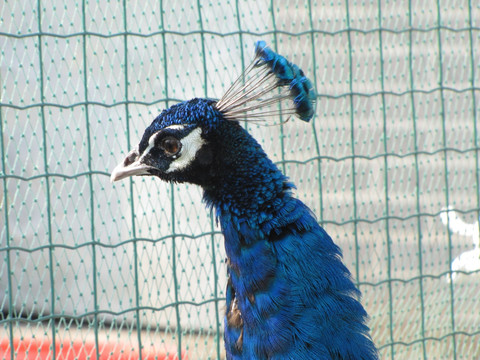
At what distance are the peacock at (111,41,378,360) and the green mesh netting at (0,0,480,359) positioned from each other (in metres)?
0.68

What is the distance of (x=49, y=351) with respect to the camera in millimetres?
2014

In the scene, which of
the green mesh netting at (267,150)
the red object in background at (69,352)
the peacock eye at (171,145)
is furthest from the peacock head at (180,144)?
the red object in background at (69,352)

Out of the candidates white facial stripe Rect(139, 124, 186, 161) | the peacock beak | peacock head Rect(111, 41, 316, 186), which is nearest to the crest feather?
peacock head Rect(111, 41, 316, 186)

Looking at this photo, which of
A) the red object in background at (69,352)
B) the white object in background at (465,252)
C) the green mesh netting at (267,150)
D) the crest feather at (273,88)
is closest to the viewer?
the crest feather at (273,88)

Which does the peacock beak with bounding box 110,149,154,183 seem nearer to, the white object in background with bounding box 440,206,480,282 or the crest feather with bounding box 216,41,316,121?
the crest feather with bounding box 216,41,316,121

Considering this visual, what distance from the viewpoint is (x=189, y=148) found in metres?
1.35

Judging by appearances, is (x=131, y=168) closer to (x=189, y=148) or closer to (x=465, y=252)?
(x=189, y=148)

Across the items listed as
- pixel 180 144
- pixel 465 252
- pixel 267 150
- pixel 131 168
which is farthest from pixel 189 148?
pixel 465 252

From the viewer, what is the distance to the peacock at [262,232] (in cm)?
127

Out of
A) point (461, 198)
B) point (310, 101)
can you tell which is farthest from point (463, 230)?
point (310, 101)

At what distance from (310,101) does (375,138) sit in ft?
4.59

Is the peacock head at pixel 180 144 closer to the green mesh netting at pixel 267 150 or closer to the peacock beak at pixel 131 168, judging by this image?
the peacock beak at pixel 131 168

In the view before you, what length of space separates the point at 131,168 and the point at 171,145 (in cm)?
11

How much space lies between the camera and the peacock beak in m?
1.37
